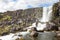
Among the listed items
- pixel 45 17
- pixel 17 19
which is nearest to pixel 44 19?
pixel 45 17

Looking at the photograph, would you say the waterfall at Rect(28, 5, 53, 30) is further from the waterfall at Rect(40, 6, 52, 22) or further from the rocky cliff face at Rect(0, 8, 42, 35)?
the rocky cliff face at Rect(0, 8, 42, 35)

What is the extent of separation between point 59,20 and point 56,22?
94 mm

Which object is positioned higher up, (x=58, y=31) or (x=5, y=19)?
(x=5, y=19)

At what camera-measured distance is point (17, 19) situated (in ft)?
14.5

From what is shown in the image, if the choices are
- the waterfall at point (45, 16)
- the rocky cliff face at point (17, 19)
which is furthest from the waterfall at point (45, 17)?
the rocky cliff face at point (17, 19)

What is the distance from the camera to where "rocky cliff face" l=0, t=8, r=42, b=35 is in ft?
14.3

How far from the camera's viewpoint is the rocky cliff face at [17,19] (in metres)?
4.35

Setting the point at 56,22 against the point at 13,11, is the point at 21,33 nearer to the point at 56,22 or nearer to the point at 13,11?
the point at 13,11

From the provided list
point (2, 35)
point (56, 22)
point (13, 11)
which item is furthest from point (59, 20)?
point (2, 35)

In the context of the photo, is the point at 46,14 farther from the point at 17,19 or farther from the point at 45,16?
the point at 17,19

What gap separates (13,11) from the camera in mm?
4469

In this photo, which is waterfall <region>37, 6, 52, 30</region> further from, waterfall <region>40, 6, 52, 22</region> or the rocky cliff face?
the rocky cliff face

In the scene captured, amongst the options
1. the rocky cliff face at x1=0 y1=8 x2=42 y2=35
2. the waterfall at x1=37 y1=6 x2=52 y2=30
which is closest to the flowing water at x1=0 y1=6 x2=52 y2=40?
the waterfall at x1=37 y1=6 x2=52 y2=30

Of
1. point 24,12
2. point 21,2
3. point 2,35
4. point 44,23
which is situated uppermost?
point 21,2
